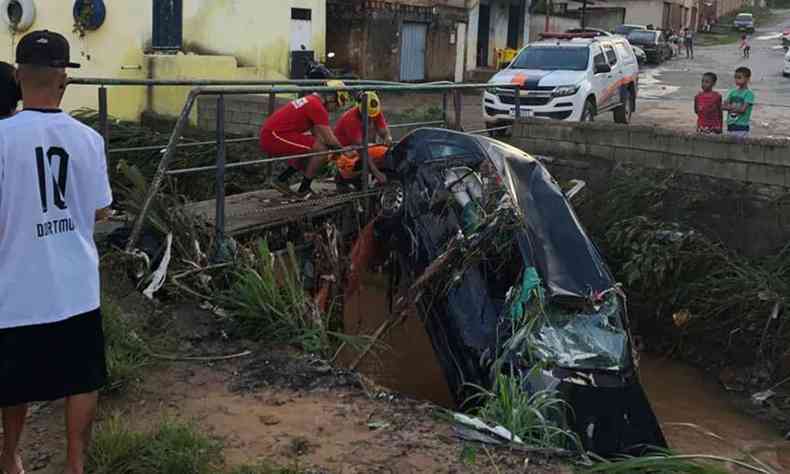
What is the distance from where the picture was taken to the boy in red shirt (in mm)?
10156

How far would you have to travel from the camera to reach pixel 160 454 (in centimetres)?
340

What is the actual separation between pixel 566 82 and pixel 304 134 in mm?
6938

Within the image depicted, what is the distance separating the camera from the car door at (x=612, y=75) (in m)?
14.4

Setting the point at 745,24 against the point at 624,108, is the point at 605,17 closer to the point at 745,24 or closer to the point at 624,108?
the point at 745,24

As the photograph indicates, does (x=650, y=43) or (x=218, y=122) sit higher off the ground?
(x=650, y=43)

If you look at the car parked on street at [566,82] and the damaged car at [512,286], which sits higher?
the car parked on street at [566,82]

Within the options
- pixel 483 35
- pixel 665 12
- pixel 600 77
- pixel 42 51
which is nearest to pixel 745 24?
pixel 665 12

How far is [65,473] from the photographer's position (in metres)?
3.27

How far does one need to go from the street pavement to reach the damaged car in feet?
33.0

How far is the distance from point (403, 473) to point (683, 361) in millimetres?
4474

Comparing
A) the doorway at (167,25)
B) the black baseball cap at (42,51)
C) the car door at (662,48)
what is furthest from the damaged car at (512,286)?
the car door at (662,48)

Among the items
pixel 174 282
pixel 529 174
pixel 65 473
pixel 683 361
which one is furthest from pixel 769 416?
pixel 65 473

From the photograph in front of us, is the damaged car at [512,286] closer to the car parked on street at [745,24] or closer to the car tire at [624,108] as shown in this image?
the car tire at [624,108]

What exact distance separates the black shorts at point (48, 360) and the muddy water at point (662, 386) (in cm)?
300
